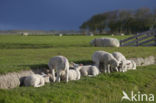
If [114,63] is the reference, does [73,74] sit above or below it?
below

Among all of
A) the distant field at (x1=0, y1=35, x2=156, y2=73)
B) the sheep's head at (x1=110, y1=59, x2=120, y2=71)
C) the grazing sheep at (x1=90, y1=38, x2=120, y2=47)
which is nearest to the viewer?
the distant field at (x1=0, y1=35, x2=156, y2=73)

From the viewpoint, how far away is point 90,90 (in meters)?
9.96

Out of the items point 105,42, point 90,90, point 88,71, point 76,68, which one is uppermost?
point 105,42

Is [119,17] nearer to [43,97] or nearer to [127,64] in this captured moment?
[127,64]

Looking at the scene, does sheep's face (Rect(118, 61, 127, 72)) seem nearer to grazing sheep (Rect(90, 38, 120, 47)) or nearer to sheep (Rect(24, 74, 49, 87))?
sheep (Rect(24, 74, 49, 87))

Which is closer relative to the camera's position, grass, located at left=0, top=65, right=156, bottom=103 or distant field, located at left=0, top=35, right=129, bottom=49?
grass, located at left=0, top=65, right=156, bottom=103

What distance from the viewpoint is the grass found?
8109 millimetres

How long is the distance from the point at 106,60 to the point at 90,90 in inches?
126

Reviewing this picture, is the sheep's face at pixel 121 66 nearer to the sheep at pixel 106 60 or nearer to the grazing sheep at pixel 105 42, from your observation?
the sheep at pixel 106 60

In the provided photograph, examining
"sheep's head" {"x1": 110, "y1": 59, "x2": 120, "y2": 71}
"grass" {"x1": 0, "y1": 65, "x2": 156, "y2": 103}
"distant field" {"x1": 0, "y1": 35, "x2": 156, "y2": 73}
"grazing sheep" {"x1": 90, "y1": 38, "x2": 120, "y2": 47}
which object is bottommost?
"grass" {"x1": 0, "y1": 65, "x2": 156, "y2": 103}

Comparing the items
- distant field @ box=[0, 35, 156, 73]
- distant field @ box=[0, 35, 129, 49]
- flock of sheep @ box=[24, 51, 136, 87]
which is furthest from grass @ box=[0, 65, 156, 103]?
distant field @ box=[0, 35, 129, 49]

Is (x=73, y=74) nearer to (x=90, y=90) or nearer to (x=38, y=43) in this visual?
(x=90, y=90)

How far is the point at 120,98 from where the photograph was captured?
411 inches

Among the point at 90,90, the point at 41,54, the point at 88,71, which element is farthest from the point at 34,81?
the point at 41,54
